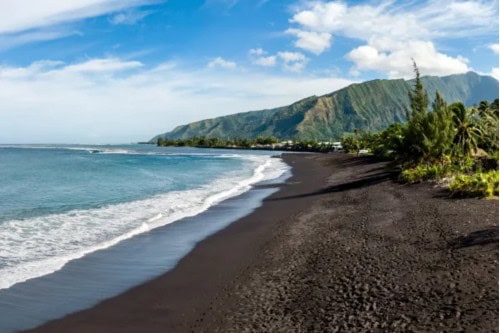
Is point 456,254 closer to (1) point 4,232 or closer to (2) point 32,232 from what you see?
(2) point 32,232

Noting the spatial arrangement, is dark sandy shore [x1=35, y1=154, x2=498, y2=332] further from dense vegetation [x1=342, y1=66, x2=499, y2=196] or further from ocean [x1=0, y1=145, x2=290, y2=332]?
dense vegetation [x1=342, y1=66, x2=499, y2=196]

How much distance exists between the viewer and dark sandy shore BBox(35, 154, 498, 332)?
9.99 meters

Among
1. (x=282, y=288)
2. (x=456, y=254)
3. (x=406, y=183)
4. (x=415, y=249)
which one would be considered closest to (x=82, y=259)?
(x=282, y=288)

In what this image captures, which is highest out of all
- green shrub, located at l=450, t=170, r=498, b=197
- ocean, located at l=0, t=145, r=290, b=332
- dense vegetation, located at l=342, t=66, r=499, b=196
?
dense vegetation, located at l=342, t=66, r=499, b=196

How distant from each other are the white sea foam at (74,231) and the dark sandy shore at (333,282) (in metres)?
4.29

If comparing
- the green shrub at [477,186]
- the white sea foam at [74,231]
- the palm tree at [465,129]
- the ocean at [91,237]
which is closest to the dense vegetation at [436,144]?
the palm tree at [465,129]

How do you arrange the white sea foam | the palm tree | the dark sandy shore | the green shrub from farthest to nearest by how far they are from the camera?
the palm tree, the green shrub, the white sea foam, the dark sandy shore

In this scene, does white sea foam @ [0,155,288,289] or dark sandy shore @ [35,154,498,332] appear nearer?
dark sandy shore @ [35,154,498,332]

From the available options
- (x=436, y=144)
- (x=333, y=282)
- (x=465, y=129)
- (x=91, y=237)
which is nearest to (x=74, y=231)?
(x=91, y=237)

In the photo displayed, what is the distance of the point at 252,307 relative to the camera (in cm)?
1120

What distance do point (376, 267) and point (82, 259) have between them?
412 inches

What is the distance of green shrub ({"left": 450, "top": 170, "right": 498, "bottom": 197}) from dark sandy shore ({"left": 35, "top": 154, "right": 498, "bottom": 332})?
1.60 meters


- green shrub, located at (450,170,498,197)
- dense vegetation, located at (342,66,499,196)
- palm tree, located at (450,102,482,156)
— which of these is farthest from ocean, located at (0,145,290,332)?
palm tree, located at (450,102,482,156)

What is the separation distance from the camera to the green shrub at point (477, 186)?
74.7 ft
